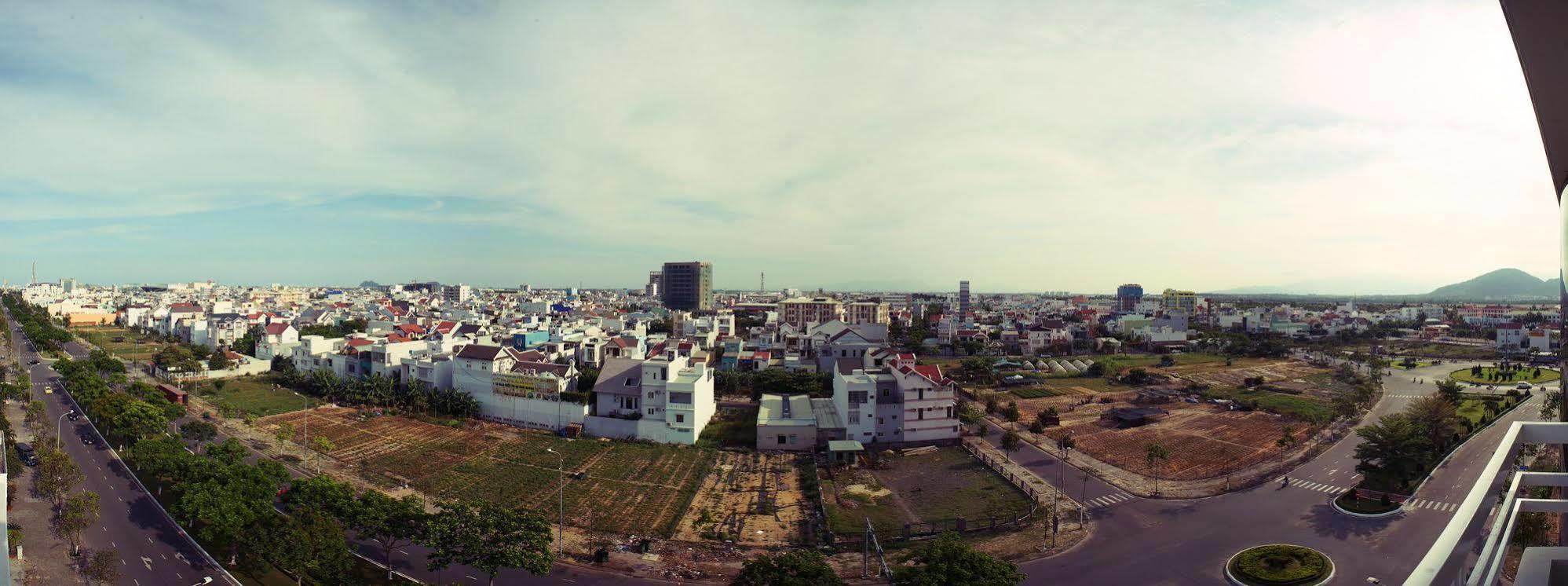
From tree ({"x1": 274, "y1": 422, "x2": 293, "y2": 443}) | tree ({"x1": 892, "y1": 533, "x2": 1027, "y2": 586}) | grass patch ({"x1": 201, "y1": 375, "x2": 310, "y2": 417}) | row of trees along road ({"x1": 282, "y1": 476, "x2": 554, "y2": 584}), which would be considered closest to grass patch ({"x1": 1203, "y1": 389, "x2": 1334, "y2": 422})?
tree ({"x1": 892, "y1": 533, "x2": 1027, "y2": 586})

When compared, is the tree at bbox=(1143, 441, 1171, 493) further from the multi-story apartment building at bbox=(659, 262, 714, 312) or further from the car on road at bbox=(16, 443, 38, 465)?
the multi-story apartment building at bbox=(659, 262, 714, 312)

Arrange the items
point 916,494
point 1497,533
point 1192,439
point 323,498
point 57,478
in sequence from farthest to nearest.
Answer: point 1192,439, point 916,494, point 57,478, point 323,498, point 1497,533

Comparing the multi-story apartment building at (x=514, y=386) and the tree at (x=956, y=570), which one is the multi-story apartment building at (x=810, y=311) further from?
the tree at (x=956, y=570)

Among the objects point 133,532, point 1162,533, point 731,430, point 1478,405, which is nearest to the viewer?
point 133,532

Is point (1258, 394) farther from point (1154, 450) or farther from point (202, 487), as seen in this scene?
point (202, 487)

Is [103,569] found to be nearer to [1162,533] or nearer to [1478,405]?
[1162,533]

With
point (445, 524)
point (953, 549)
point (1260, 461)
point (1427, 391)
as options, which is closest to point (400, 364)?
point (445, 524)

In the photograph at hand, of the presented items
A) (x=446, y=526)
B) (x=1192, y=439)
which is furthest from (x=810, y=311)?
(x=446, y=526)
